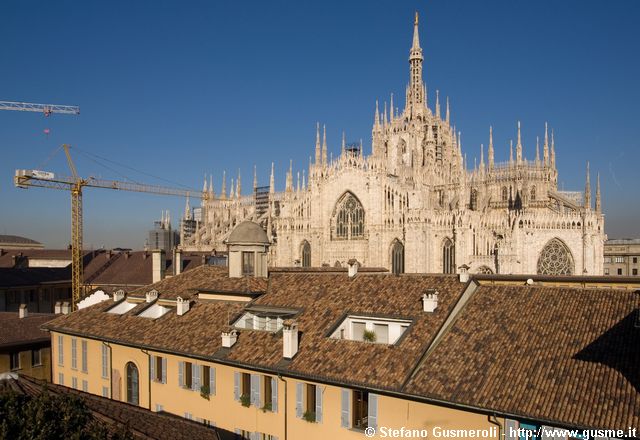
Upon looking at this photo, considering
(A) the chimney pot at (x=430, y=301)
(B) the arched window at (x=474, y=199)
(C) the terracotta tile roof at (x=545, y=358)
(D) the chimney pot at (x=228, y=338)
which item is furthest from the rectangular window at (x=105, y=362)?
(B) the arched window at (x=474, y=199)

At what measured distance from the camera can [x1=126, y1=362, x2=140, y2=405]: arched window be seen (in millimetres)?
27094

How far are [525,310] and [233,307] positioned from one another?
13.3 meters

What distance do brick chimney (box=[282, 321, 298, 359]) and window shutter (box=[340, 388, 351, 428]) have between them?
8.95 ft

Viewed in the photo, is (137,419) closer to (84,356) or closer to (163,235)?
(84,356)

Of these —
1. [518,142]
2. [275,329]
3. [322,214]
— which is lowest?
[275,329]

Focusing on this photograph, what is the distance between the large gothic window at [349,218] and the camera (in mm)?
66562

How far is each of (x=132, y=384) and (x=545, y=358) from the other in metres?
19.2

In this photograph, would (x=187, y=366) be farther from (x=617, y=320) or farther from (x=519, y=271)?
(x=519, y=271)

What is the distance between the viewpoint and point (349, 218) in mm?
67562

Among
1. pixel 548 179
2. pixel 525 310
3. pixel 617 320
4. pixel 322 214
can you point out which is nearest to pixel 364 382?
pixel 525 310

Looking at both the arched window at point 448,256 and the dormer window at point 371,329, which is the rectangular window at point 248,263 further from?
the arched window at point 448,256

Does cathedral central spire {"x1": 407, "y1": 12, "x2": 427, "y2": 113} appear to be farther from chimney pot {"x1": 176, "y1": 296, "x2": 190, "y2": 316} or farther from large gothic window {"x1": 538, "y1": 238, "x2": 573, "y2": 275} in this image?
chimney pot {"x1": 176, "y1": 296, "x2": 190, "y2": 316}

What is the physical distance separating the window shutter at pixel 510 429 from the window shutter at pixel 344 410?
5397mm

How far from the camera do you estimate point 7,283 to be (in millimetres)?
51656
